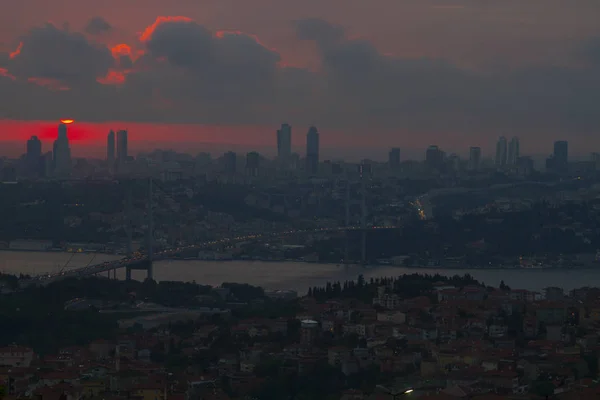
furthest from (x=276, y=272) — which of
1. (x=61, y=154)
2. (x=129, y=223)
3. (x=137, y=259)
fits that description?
(x=61, y=154)

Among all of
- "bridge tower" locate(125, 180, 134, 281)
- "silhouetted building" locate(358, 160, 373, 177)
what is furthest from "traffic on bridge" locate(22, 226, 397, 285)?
"silhouetted building" locate(358, 160, 373, 177)

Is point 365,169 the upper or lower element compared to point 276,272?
upper

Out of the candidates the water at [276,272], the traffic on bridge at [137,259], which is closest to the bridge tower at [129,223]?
the traffic on bridge at [137,259]

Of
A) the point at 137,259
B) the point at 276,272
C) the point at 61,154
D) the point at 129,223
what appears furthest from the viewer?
the point at 61,154

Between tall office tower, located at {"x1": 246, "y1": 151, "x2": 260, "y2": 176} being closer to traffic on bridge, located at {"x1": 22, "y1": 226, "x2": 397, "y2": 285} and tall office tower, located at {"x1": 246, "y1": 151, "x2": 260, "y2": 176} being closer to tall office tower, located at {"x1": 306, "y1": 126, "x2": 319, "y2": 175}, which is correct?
tall office tower, located at {"x1": 306, "y1": 126, "x2": 319, "y2": 175}

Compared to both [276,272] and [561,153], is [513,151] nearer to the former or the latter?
[561,153]

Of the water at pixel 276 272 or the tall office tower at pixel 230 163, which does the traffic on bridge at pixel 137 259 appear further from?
the tall office tower at pixel 230 163

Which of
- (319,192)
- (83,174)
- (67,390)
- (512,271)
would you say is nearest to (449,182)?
(319,192)
